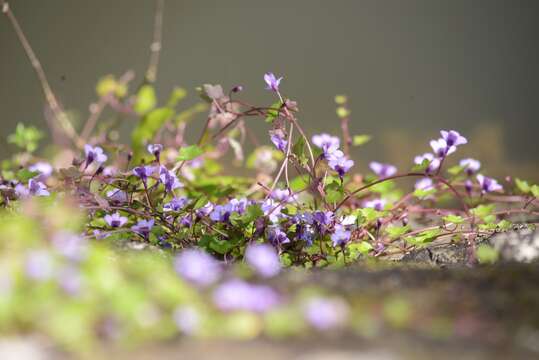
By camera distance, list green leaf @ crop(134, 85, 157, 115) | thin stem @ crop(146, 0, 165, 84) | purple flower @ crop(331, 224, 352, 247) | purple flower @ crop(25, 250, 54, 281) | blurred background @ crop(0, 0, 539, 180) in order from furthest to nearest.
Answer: thin stem @ crop(146, 0, 165, 84) < blurred background @ crop(0, 0, 539, 180) < green leaf @ crop(134, 85, 157, 115) < purple flower @ crop(331, 224, 352, 247) < purple flower @ crop(25, 250, 54, 281)

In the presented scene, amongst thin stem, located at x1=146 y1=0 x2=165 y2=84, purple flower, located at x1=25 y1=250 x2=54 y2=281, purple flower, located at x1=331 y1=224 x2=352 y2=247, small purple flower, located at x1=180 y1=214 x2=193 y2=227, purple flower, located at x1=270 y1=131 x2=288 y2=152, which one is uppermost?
thin stem, located at x1=146 y1=0 x2=165 y2=84

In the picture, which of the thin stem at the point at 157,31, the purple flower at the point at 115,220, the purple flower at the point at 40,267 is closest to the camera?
the purple flower at the point at 40,267

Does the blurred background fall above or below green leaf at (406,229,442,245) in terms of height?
above

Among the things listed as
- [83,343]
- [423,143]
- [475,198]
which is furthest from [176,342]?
[423,143]

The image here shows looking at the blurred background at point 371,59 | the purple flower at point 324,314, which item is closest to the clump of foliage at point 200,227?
the purple flower at point 324,314

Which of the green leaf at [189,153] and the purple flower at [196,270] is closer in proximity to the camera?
the purple flower at [196,270]

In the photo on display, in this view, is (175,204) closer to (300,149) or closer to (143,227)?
(143,227)

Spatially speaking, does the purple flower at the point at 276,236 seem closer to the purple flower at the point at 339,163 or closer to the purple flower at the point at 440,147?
the purple flower at the point at 339,163

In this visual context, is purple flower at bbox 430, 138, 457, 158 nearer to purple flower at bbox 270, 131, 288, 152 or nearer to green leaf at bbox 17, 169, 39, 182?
purple flower at bbox 270, 131, 288, 152

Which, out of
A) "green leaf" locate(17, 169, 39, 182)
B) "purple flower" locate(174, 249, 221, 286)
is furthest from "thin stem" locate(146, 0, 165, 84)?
"purple flower" locate(174, 249, 221, 286)
